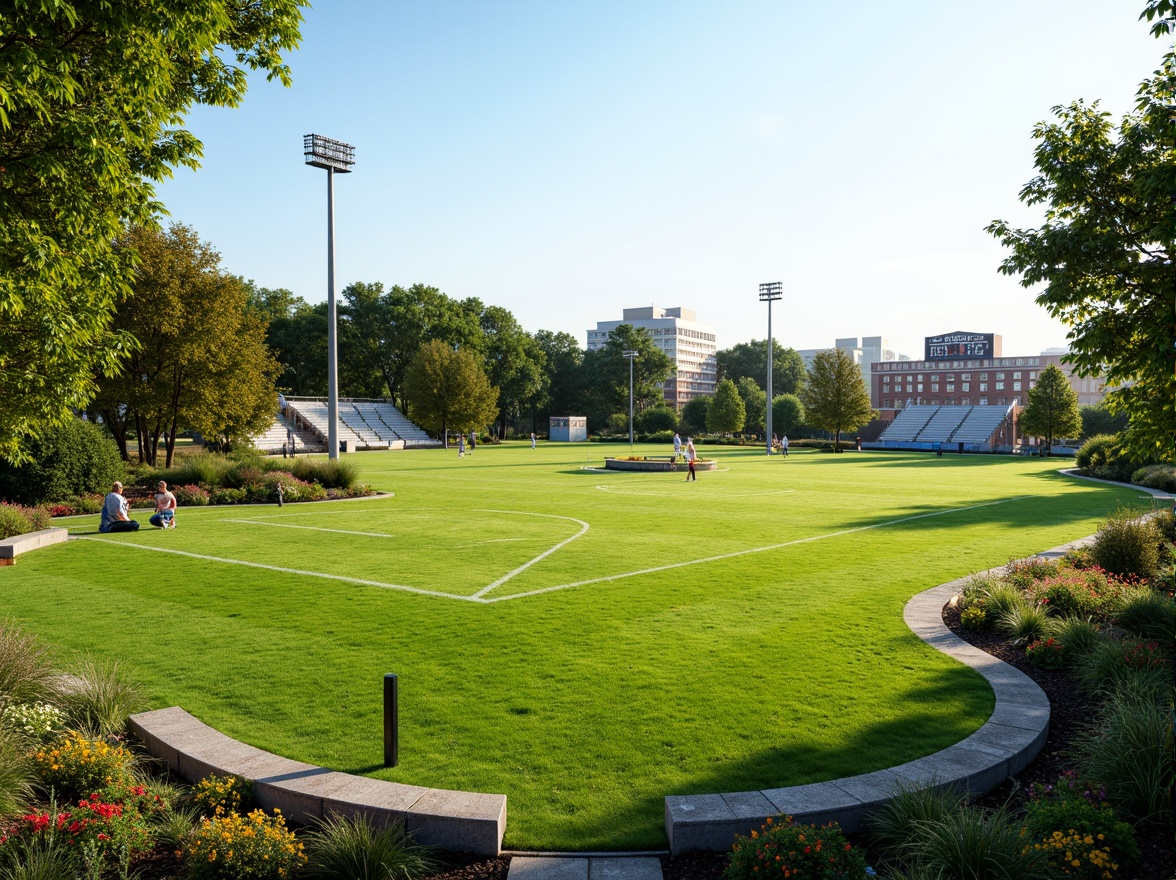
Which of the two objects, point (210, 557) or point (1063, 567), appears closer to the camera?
point (1063, 567)

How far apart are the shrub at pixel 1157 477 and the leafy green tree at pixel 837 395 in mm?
37246

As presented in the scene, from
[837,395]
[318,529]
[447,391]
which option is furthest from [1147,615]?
[447,391]

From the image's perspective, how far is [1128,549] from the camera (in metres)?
11.8

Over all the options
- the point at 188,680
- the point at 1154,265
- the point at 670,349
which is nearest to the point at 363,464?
the point at 188,680

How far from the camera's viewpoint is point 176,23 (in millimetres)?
7250

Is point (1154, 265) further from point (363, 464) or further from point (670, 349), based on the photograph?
point (670, 349)

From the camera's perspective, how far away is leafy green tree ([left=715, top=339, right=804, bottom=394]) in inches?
5546

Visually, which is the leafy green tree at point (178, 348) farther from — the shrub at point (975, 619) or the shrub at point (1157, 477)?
the shrub at point (1157, 477)

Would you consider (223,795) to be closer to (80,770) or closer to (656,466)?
(80,770)

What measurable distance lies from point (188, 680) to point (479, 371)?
6655 cm

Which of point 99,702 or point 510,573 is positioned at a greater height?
point 99,702

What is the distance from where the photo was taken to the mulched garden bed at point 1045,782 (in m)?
4.54

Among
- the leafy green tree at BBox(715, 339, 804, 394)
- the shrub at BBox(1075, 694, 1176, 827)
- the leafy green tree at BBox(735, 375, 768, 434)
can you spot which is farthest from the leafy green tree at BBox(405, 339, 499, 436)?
the leafy green tree at BBox(715, 339, 804, 394)

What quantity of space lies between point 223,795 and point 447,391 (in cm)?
6612
